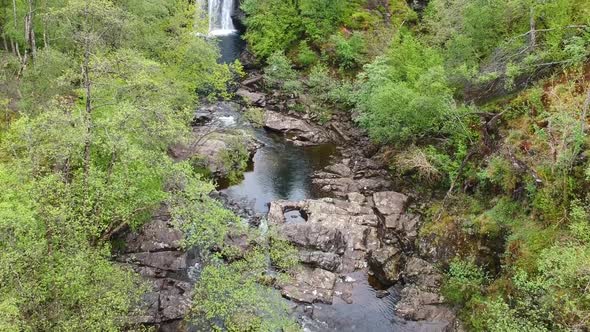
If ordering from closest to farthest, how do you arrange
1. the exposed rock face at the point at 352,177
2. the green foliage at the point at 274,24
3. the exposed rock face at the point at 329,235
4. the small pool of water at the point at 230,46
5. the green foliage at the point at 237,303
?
the green foliage at the point at 237,303 → the exposed rock face at the point at 329,235 → the exposed rock face at the point at 352,177 → the green foliage at the point at 274,24 → the small pool of water at the point at 230,46

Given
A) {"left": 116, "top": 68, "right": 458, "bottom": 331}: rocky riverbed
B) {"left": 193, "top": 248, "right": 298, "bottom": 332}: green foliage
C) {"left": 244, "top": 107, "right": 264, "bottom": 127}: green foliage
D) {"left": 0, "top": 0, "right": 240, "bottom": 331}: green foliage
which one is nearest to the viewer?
{"left": 0, "top": 0, "right": 240, "bottom": 331}: green foliage

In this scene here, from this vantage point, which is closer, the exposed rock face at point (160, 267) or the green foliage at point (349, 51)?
the exposed rock face at point (160, 267)

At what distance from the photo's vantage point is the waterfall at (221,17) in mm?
55781

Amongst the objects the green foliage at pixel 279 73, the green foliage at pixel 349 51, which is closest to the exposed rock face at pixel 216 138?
the green foliage at pixel 279 73

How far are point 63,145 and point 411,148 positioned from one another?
23.2 m

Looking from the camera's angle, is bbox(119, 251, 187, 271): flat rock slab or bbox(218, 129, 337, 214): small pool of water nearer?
bbox(119, 251, 187, 271): flat rock slab

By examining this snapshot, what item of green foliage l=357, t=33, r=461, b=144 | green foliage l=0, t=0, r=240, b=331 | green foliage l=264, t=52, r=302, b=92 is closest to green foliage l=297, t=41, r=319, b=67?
green foliage l=264, t=52, r=302, b=92

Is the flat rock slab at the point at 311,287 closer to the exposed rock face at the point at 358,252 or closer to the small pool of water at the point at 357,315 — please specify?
the exposed rock face at the point at 358,252

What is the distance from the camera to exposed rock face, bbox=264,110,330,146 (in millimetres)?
39156

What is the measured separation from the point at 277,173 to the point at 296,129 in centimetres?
683

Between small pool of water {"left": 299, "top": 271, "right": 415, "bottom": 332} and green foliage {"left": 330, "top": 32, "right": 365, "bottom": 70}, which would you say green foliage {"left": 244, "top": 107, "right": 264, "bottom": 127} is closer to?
green foliage {"left": 330, "top": 32, "right": 365, "bottom": 70}

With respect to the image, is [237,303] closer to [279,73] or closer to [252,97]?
[252,97]

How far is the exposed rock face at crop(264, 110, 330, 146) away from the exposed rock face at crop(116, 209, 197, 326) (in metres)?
16.5

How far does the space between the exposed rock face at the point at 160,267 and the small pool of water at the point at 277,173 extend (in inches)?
282
